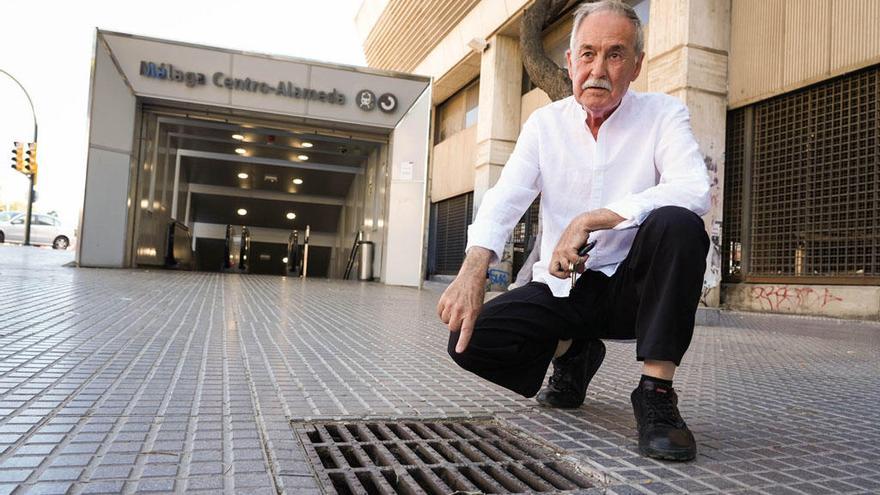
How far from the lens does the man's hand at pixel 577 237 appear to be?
2113mm

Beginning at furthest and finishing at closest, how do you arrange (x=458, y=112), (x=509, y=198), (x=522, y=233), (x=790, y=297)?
(x=458, y=112)
(x=522, y=233)
(x=790, y=297)
(x=509, y=198)

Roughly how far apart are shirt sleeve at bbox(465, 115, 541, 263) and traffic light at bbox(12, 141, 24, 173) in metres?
27.1

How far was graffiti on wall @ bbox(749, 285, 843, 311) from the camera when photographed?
902cm

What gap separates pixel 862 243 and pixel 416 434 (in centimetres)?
868

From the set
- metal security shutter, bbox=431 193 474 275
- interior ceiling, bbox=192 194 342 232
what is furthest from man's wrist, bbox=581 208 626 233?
interior ceiling, bbox=192 194 342 232

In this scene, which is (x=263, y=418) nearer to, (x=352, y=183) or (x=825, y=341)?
(x=825, y=341)

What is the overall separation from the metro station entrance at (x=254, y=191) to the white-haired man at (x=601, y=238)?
546 inches

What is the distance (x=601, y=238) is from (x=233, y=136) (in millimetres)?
17138

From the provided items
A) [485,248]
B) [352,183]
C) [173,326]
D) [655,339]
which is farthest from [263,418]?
[352,183]

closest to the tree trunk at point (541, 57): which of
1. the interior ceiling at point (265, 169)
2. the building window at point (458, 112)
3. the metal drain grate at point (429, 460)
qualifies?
the interior ceiling at point (265, 169)

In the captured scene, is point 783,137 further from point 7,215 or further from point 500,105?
point 7,215

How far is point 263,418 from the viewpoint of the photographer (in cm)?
233

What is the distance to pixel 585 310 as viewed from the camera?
2449 mm

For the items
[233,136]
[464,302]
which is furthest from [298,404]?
[233,136]
